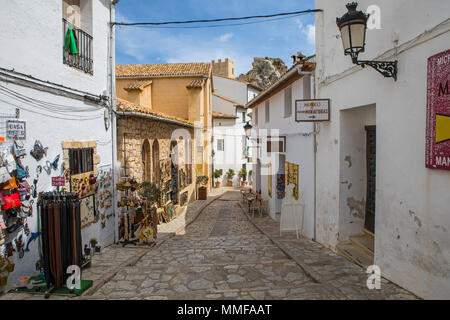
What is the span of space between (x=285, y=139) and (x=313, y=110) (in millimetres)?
4096

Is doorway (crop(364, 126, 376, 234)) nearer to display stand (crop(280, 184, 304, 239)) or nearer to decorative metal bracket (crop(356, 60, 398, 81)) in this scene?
decorative metal bracket (crop(356, 60, 398, 81))

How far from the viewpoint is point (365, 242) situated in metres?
7.20

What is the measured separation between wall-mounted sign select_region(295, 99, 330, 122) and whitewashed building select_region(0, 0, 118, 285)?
5009mm

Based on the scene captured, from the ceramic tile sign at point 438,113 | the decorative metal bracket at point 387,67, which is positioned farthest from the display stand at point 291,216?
the ceramic tile sign at point 438,113

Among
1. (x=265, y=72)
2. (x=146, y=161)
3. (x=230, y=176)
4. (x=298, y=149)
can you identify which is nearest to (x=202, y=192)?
(x=146, y=161)

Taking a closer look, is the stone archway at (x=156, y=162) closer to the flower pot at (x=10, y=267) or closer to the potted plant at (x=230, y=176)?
the flower pot at (x=10, y=267)

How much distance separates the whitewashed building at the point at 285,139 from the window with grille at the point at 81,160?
586cm

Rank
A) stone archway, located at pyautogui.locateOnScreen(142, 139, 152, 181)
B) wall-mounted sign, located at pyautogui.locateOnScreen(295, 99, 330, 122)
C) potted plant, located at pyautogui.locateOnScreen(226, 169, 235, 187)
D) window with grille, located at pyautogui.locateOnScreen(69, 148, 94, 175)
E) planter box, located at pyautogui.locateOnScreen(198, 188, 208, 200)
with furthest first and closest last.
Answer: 1. potted plant, located at pyautogui.locateOnScreen(226, 169, 235, 187)
2. planter box, located at pyautogui.locateOnScreen(198, 188, 208, 200)
3. stone archway, located at pyautogui.locateOnScreen(142, 139, 152, 181)
4. wall-mounted sign, located at pyautogui.locateOnScreen(295, 99, 330, 122)
5. window with grille, located at pyautogui.locateOnScreen(69, 148, 94, 175)

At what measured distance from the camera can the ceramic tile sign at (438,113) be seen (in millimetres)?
4207

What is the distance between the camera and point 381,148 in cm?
582

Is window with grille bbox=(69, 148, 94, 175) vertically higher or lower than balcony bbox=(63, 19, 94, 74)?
lower

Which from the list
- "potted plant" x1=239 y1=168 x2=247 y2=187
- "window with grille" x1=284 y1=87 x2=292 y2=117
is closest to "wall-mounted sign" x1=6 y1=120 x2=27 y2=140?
"window with grille" x1=284 y1=87 x2=292 y2=117

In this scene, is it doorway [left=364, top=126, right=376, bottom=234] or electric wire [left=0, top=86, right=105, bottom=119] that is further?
doorway [left=364, top=126, right=376, bottom=234]

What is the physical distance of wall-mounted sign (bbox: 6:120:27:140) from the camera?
16.9ft
